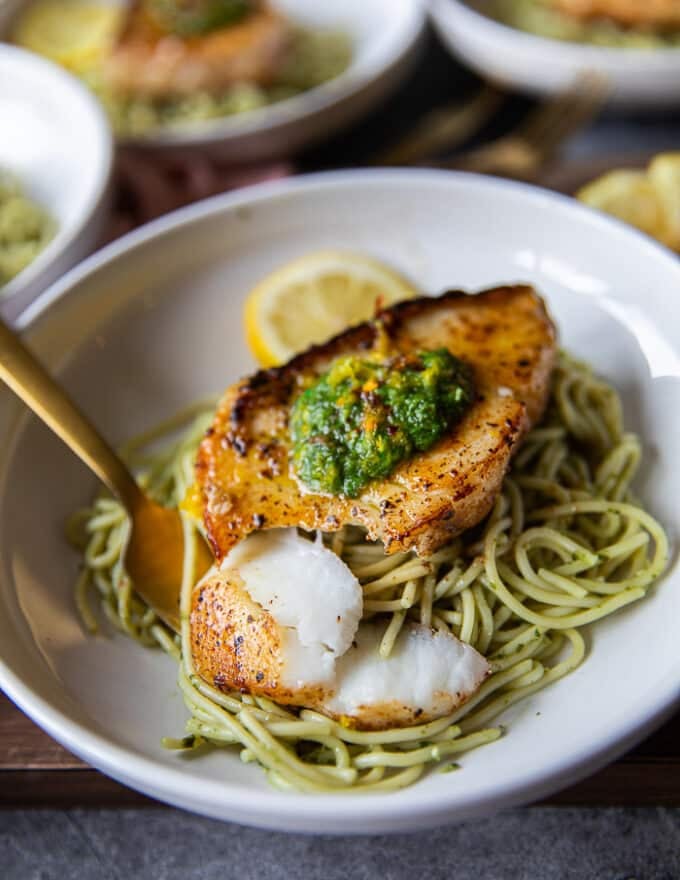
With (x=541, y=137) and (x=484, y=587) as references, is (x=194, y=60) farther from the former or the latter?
(x=484, y=587)

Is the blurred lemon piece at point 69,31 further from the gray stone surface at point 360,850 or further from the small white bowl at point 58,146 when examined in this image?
the gray stone surface at point 360,850

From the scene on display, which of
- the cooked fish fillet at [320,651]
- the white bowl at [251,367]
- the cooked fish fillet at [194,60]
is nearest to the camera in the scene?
the white bowl at [251,367]

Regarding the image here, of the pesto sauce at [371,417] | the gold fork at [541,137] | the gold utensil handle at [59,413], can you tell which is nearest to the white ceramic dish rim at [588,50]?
the gold fork at [541,137]

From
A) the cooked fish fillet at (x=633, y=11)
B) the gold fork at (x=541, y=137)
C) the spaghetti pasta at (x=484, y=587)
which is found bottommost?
the cooked fish fillet at (x=633, y=11)

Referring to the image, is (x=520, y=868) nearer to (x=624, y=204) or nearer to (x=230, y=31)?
(x=624, y=204)

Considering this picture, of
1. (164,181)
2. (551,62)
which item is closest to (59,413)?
(164,181)

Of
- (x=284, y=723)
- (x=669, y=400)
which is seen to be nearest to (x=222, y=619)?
(x=284, y=723)

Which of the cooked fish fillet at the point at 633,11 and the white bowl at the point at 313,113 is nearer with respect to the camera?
the white bowl at the point at 313,113
